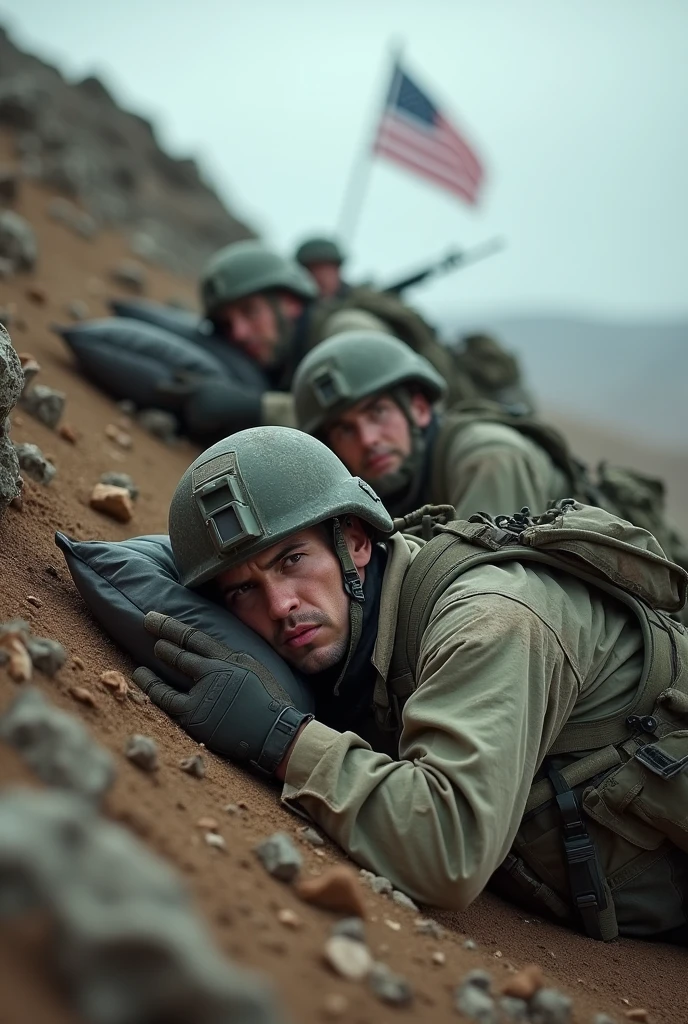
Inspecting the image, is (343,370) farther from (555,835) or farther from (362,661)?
(555,835)

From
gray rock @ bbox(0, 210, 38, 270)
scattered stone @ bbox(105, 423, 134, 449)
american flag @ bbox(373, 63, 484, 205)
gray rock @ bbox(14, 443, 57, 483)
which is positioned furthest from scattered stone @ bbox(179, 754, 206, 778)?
american flag @ bbox(373, 63, 484, 205)

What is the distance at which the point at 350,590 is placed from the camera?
315 centimetres

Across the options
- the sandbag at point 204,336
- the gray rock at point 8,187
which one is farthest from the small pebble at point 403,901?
the gray rock at point 8,187

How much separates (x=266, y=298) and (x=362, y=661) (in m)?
4.82

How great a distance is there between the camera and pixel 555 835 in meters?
3.00

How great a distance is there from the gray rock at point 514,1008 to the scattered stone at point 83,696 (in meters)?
1.14

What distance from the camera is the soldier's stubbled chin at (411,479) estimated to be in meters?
5.17

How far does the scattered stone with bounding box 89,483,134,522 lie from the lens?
14.1 feet

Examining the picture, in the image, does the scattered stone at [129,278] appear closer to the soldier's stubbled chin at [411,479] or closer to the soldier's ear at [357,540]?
the soldier's stubbled chin at [411,479]

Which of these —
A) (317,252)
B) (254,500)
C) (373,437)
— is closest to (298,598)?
(254,500)

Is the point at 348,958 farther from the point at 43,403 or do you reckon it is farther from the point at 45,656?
the point at 43,403

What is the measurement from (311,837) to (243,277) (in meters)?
5.36

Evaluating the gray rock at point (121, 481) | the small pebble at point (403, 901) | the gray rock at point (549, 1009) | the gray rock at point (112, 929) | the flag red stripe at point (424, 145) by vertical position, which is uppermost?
the flag red stripe at point (424, 145)

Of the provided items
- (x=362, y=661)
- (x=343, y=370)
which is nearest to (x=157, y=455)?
(x=343, y=370)
